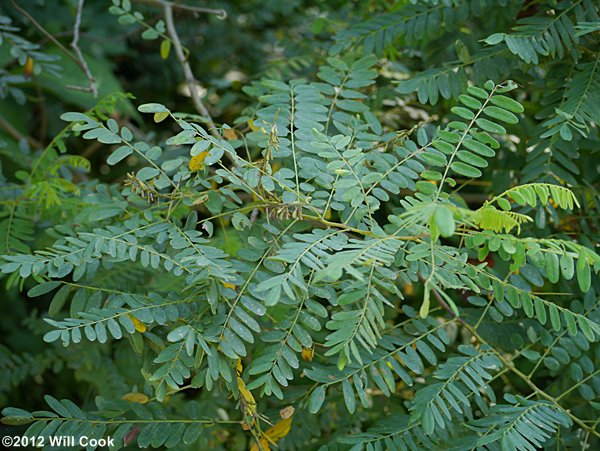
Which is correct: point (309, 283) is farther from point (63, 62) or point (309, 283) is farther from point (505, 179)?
point (63, 62)

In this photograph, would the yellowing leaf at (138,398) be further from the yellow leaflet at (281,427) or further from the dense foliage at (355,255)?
the yellow leaflet at (281,427)

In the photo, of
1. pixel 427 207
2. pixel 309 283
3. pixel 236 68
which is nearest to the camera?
pixel 427 207

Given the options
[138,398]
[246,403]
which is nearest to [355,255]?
[246,403]

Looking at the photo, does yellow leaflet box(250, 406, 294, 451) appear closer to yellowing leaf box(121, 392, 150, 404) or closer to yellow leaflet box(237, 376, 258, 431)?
yellow leaflet box(237, 376, 258, 431)

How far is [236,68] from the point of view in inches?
Result: 109

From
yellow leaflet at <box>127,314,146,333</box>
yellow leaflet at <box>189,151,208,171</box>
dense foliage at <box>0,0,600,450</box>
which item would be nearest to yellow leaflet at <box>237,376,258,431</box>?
dense foliage at <box>0,0,600,450</box>

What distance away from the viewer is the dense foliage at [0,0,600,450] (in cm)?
86

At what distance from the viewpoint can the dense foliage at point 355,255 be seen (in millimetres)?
857

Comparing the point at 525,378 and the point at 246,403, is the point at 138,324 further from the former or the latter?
A: the point at 525,378

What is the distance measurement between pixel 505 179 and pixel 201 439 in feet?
2.39

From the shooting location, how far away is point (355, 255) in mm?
754

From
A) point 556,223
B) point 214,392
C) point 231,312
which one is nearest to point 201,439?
point 214,392

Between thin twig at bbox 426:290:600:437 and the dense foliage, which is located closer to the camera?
the dense foliage

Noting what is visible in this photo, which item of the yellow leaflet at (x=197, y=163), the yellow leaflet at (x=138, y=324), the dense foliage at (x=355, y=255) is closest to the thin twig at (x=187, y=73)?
the dense foliage at (x=355, y=255)
